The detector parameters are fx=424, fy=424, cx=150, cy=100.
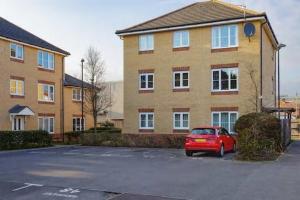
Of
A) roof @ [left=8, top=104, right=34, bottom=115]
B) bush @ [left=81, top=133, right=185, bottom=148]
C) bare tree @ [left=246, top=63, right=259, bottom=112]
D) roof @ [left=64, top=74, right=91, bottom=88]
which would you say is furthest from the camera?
roof @ [left=64, top=74, right=91, bottom=88]

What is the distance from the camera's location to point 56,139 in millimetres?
37656

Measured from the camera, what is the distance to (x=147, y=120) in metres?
31.0

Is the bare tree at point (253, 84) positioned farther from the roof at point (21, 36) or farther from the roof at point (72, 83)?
the roof at point (72, 83)

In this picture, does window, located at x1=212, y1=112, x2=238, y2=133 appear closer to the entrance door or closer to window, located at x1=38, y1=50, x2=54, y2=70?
the entrance door

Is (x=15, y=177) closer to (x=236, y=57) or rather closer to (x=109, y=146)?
(x=109, y=146)

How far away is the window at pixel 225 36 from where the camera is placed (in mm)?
27844

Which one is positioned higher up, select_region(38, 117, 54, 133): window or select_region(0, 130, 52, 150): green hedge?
select_region(38, 117, 54, 133): window

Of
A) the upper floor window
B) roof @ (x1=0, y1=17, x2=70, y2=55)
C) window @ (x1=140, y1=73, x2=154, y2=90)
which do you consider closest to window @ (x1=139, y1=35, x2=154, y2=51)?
window @ (x1=140, y1=73, x2=154, y2=90)

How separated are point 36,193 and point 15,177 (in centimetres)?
269

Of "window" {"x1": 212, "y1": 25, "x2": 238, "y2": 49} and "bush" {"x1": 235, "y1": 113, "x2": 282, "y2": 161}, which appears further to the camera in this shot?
"window" {"x1": 212, "y1": 25, "x2": 238, "y2": 49}

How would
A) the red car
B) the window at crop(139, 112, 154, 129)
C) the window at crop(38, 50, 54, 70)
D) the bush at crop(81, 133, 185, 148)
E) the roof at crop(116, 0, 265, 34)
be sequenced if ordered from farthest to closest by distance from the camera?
the window at crop(38, 50, 54, 70) < the window at crop(139, 112, 154, 129) < the roof at crop(116, 0, 265, 34) < the bush at crop(81, 133, 185, 148) < the red car

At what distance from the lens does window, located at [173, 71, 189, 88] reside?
97.2ft

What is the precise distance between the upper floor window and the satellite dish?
1783 cm

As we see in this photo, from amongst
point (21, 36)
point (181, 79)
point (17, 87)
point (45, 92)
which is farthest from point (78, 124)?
point (181, 79)
